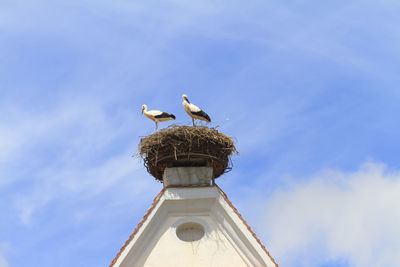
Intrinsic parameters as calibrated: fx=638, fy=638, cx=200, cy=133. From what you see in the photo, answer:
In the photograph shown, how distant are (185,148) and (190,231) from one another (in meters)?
1.82

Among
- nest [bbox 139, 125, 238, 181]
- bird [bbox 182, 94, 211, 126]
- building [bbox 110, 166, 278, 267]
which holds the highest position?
bird [bbox 182, 94, 211, 126]

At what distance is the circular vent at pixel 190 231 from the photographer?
42.5 feet

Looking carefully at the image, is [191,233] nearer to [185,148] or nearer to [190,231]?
[190,231]

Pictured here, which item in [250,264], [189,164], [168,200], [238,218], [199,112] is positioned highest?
[199,112]

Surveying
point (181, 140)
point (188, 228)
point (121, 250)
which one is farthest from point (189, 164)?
point (121, 250)

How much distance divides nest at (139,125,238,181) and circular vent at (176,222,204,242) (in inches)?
58.6

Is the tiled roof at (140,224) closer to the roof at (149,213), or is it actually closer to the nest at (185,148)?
the roof at (149,213)

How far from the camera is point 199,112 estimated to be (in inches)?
600

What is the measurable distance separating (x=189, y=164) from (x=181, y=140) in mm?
696

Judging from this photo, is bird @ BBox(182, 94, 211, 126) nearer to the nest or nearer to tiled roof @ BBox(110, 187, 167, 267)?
the nest

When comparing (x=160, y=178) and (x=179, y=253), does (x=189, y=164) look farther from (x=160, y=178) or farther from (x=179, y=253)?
(x=179, y=253)

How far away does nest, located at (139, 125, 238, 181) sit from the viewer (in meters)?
13.8

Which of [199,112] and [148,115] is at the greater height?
[148,115]

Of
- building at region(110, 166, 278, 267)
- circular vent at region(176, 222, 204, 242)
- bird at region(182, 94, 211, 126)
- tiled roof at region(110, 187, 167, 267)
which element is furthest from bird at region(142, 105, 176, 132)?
circular vent at region(176, 222, 204, 242)
